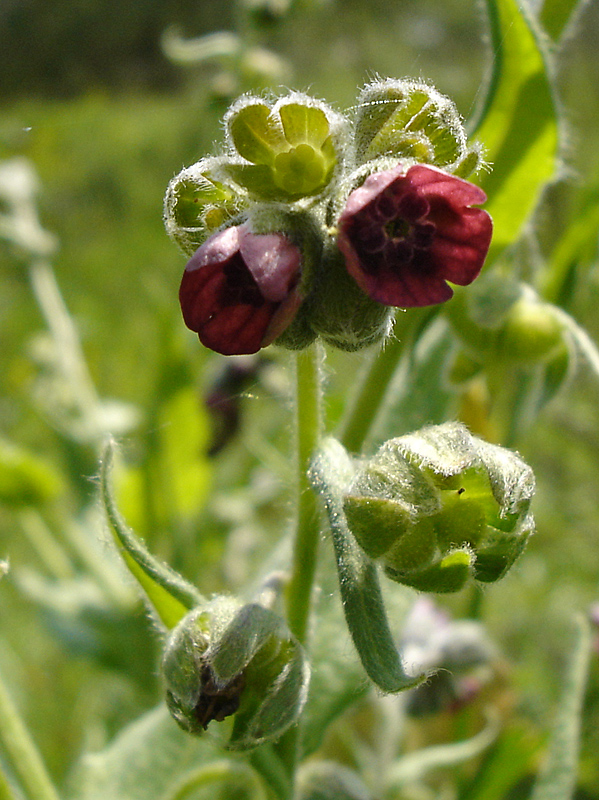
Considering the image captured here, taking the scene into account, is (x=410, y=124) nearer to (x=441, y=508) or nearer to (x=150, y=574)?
(x=441, y=508)

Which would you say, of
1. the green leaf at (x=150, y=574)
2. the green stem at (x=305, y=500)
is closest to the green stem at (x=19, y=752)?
the green leaf at (x=150, y=574)

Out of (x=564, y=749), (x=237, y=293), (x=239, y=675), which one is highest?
(x=237, y=293)

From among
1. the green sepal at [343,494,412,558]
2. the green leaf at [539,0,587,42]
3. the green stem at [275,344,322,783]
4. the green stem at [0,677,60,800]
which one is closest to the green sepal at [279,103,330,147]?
the green stem at [275,344,322,783]

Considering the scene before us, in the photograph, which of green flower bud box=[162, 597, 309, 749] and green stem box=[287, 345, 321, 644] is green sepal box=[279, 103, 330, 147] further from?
green flower bud box=[162, 597, 309, 749]

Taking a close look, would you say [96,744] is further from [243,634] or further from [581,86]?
[581,86]

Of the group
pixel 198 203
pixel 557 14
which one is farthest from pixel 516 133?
pixel 198 203

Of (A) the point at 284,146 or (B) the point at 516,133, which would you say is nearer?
(A) the point at 284,146

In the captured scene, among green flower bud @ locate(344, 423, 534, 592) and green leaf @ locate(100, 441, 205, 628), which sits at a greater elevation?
A: green flower bud @ locate(344, 423, 534, 592)
